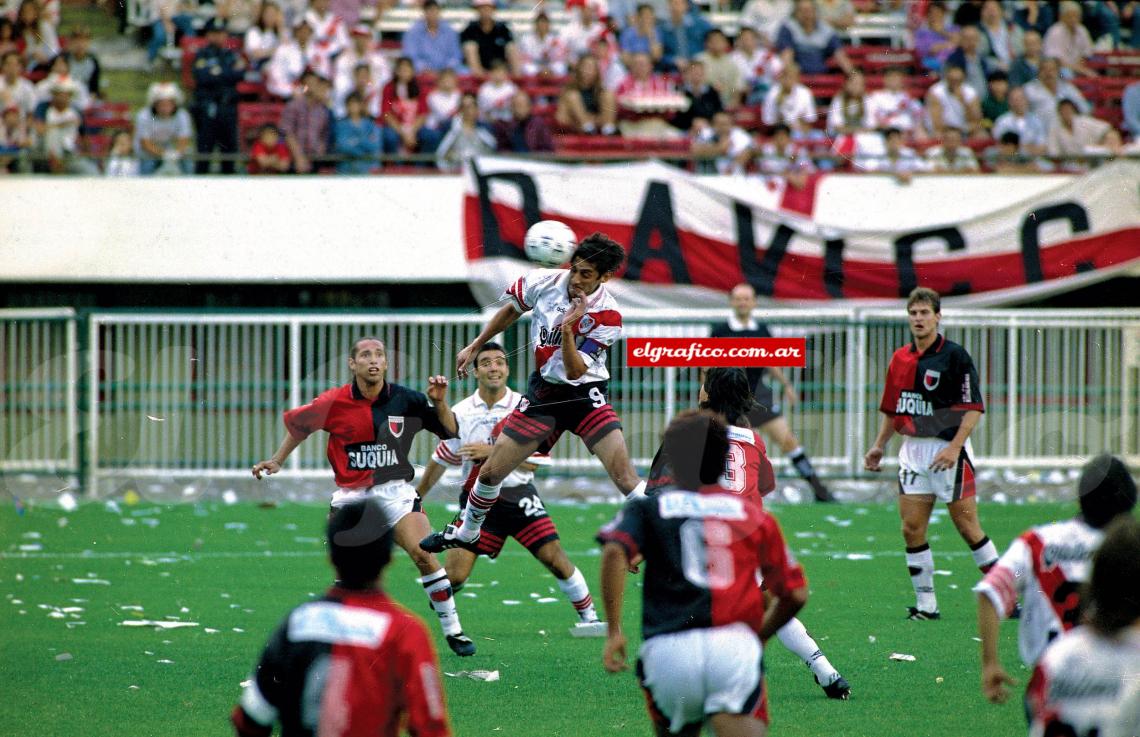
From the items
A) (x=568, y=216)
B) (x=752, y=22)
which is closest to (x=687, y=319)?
(x=568, y=216)

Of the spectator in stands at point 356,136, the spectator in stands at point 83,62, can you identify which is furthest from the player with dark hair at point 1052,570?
the spectator in stands at point 83,62

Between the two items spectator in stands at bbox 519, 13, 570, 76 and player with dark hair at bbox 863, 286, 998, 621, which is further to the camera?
spectator in stands at bbox 519, 13, 570, 76

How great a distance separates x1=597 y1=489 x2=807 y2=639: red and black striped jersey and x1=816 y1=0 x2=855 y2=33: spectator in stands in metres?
15.0

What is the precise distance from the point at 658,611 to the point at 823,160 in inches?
497

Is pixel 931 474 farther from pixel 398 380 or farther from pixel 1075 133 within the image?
pixel 1075 133

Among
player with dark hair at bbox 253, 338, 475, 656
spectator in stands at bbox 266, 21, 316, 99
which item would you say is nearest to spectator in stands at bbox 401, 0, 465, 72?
spectator in stands at bbox 266, 21, 316, 99

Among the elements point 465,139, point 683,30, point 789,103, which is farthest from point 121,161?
point 789,103

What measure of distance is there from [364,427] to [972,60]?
12107mm

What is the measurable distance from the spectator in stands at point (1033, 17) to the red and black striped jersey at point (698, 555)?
15.6 metres

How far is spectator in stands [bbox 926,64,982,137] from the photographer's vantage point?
17.1 meters

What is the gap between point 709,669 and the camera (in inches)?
172

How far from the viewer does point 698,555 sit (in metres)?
4.49

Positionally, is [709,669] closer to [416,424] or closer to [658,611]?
[658,611]

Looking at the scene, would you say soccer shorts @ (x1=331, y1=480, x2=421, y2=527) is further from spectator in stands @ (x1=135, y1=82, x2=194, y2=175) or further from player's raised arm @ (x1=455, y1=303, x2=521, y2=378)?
spectator in stands @ (x1=135, y1=82, x2=194, y2=175)
